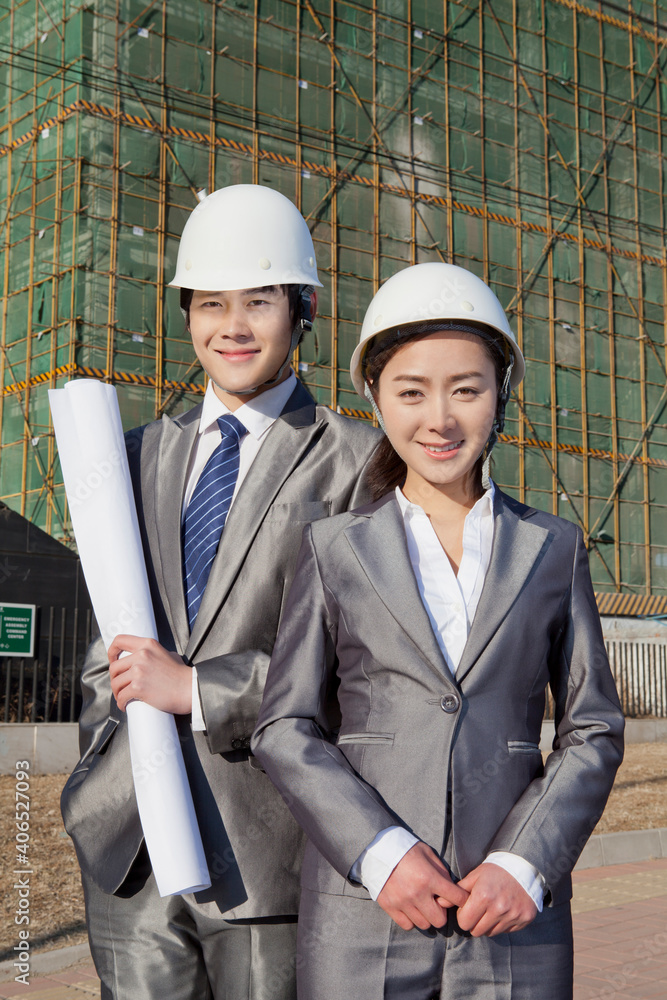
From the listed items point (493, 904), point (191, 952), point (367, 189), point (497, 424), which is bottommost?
point (191, 952)

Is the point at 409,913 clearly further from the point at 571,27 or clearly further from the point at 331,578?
the point at 571,27

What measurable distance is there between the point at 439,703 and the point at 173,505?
2.65ft

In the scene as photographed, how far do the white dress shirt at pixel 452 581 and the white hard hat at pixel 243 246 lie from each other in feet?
1.88

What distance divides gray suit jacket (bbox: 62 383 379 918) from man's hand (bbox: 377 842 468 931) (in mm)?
478

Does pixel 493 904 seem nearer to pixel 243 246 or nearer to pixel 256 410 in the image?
pixel 256 410

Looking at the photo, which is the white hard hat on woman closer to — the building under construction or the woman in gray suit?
the woman in gray suit

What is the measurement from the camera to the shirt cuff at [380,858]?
6.21ft

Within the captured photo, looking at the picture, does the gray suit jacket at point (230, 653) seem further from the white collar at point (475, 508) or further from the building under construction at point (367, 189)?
the building under construction at point (367, 189)

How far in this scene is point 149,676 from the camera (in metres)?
2.23

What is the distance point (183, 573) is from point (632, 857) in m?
7.84
